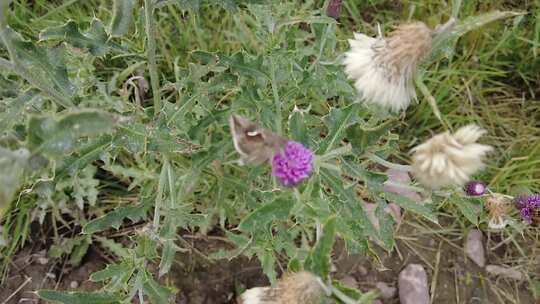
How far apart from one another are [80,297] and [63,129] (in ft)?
2.42

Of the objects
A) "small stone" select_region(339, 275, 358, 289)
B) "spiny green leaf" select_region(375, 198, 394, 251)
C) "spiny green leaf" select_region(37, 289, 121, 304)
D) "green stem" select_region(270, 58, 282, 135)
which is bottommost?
"small stone" select_region(339, 275, 358, 289)

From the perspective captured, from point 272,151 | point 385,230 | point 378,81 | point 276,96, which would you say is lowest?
point 385,230

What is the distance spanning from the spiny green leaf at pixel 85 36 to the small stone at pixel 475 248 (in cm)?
191

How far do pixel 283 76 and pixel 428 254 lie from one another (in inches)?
51.6

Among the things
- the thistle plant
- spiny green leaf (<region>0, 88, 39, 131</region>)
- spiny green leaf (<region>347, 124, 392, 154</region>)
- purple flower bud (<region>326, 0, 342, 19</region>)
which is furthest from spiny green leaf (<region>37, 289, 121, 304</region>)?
purple flower bud (<region>326, 0, 342, 19</region>)

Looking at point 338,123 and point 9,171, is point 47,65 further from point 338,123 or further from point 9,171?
point 338,123

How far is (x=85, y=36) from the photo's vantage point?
6.56 ft

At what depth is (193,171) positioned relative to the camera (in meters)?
2.15

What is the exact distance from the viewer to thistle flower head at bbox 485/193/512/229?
78.4 inches

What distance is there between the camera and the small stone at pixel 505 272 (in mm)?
2973

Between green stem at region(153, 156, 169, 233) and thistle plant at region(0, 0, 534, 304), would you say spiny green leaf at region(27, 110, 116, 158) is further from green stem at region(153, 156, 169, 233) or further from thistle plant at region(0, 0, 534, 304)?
green stem at region(153, 156, 169, 233)

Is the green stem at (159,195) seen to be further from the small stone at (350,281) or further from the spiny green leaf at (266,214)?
the small stone at (350,281)

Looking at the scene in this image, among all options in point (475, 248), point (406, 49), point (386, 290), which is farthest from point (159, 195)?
point (475, 248)

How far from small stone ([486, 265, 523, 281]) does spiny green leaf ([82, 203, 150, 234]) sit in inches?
66.5
